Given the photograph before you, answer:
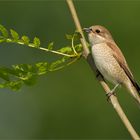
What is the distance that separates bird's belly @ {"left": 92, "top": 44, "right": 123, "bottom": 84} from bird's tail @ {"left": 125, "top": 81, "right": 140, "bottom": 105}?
5.5 inches

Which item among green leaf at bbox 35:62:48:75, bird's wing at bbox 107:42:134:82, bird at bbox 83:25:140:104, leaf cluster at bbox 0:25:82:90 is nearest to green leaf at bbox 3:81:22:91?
leaf cluster at bbox 0:25:82:90

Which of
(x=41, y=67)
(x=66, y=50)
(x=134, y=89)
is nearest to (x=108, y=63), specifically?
(x=134, y=89)

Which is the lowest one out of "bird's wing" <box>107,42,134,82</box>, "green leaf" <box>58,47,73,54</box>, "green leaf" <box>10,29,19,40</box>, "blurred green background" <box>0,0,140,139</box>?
"green leaf" <box>58,47,73,54</box>

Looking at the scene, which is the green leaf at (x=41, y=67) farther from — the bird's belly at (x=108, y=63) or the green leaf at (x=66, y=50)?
the bird's belly at (x=108, y=63)

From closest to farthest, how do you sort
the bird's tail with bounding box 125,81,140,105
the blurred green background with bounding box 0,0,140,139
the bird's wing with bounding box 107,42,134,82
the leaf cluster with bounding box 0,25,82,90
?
the leaf cluster with bounding box 0,25,82,90, the bird's tail with bounding box 125,81,140,105, the bird's wing with bounding box 107,42,134,82, the blurred green background with bounding box 0,0,140,139

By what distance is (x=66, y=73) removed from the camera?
11.9 m

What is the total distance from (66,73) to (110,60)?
604cm

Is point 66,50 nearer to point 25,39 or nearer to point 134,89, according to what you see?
point 25,39

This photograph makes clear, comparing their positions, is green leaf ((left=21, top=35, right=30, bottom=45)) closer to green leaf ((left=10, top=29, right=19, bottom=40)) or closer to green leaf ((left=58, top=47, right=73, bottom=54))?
green leaf ((left=10, top=29, right=19, bottom=40))

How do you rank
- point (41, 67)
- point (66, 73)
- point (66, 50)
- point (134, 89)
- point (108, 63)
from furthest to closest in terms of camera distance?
1. point (66, 73)
2. point (108, 63)
3. point (134, 89)
4. point (66, 50)
5. point (41, 67)

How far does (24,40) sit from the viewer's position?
402cm

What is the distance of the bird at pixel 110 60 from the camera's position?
5652 millimetres

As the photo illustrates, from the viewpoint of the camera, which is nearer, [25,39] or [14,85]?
[14,85]

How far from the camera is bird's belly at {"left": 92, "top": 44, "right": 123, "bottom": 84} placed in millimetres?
5645
